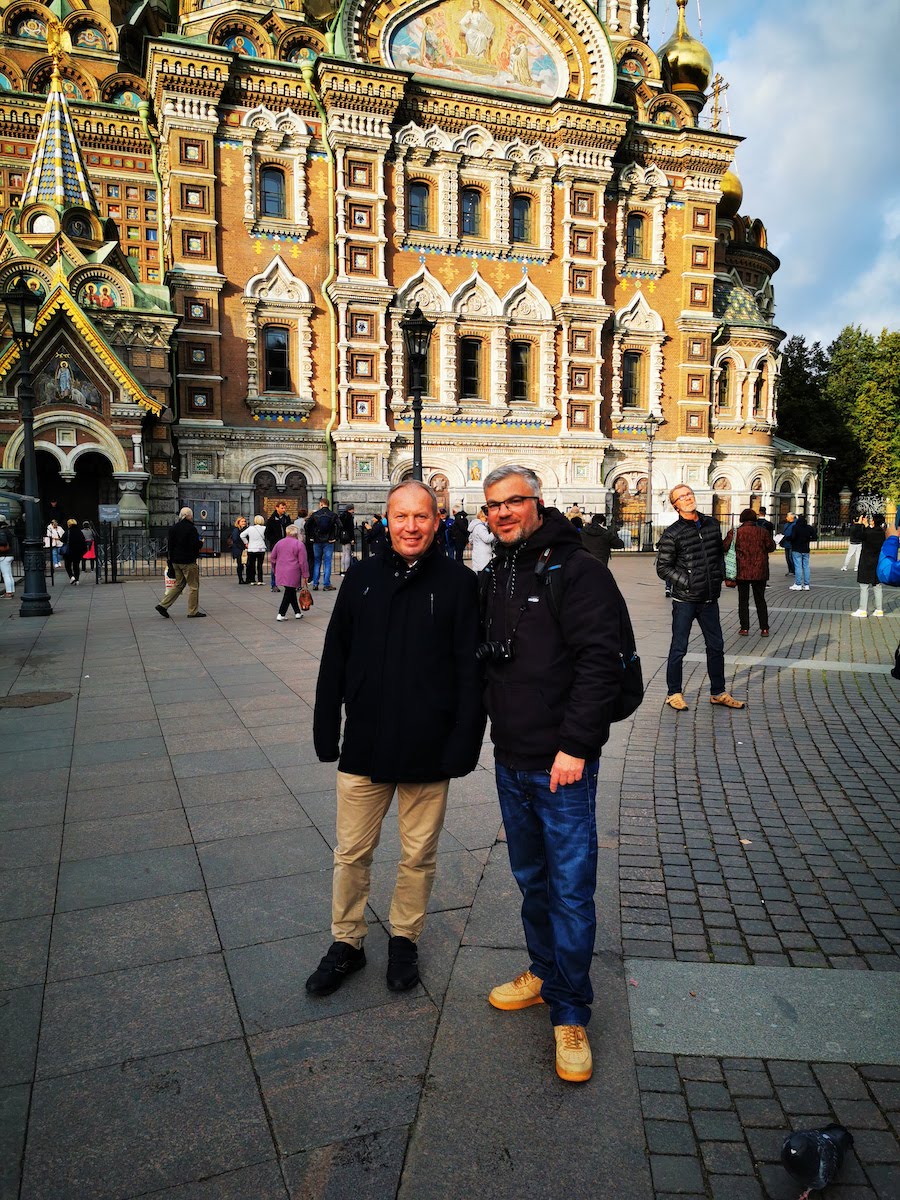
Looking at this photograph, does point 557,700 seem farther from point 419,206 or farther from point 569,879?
point 419,206

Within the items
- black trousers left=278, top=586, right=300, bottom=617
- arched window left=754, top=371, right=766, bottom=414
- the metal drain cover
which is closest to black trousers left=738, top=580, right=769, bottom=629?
black trousers left=278, top=586, right=300, bottom=617

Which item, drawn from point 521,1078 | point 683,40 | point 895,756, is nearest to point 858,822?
point 895,756

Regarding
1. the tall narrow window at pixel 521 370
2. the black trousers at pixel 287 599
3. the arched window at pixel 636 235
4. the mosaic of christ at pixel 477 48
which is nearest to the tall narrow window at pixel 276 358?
the tall narrow window at pixel 521 370

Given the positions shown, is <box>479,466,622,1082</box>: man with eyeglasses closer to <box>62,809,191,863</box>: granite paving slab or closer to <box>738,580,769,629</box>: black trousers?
<box>62,809,191,863</box>: granite paving slab

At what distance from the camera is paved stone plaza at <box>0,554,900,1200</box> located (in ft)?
Result: 8.05

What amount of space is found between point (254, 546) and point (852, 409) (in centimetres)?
4329

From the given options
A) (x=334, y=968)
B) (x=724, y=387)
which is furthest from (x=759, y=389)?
(x=334, y=968)

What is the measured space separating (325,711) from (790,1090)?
2.16 metres

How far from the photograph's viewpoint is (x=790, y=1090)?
9.04ft

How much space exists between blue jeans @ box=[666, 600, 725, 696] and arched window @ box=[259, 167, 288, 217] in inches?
1116

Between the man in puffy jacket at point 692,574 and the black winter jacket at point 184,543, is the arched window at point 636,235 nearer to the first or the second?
the black winter jacket at point 184,543

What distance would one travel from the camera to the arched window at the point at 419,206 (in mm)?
31672

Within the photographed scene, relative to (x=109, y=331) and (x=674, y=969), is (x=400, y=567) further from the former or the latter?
(x=109, y=331)

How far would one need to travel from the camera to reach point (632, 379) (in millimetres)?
35812
